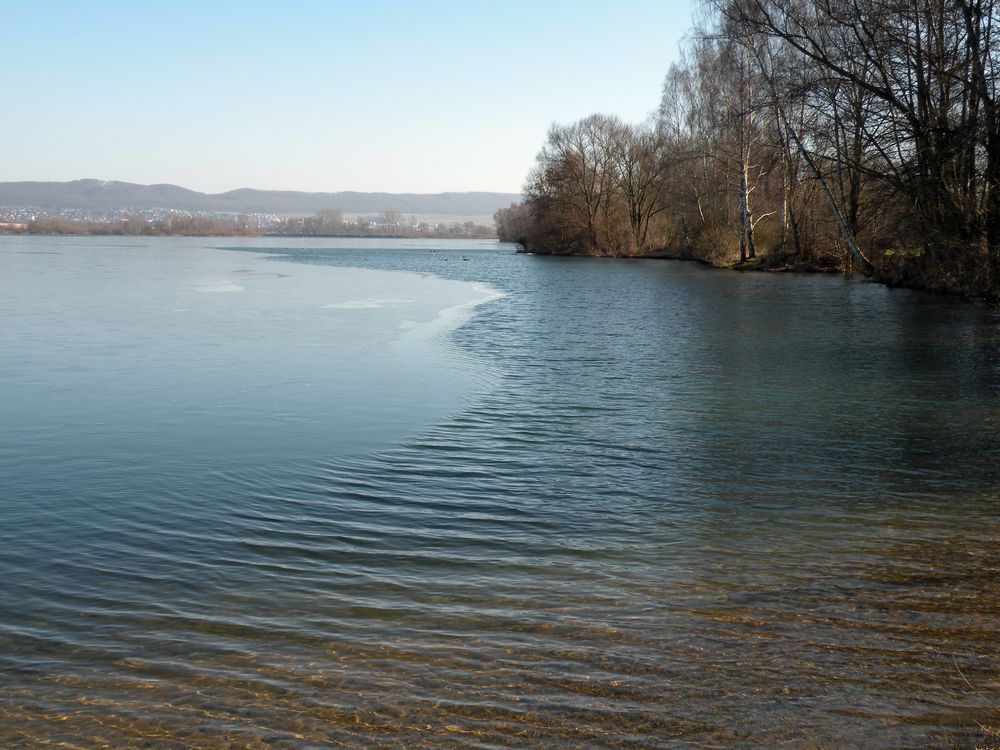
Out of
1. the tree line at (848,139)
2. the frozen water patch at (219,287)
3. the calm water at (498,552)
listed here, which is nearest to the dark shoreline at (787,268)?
the tree line at (848,139)

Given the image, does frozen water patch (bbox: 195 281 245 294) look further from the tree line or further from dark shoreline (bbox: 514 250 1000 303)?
dark shoreline (bbox: 514 250 1000 303)

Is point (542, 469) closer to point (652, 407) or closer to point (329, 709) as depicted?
point (652, 407)

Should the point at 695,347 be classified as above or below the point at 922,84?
below

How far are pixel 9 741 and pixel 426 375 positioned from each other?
32.3ft

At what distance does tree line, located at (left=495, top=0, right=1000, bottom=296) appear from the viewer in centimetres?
1891

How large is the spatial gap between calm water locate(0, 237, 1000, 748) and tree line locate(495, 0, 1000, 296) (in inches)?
275

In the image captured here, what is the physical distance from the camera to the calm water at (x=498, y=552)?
3863mm

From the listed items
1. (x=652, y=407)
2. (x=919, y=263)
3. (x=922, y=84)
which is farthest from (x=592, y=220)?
(x=652, y=407)

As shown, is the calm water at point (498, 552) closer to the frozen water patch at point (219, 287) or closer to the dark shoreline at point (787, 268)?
the dark shoreline at point (787, 268)

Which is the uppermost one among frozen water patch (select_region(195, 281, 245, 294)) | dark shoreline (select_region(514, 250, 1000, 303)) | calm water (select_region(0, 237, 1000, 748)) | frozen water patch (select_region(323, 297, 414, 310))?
dark shoreline (select_region(514, 250, 1000, 303))

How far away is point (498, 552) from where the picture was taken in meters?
5.83

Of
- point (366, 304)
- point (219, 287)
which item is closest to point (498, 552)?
point (366, 304)

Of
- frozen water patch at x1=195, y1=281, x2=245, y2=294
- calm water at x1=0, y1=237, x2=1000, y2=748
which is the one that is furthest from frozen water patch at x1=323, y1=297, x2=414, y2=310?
calm water at x1=0, y1=237, x2=1000, y2=748

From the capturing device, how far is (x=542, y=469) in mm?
8000
